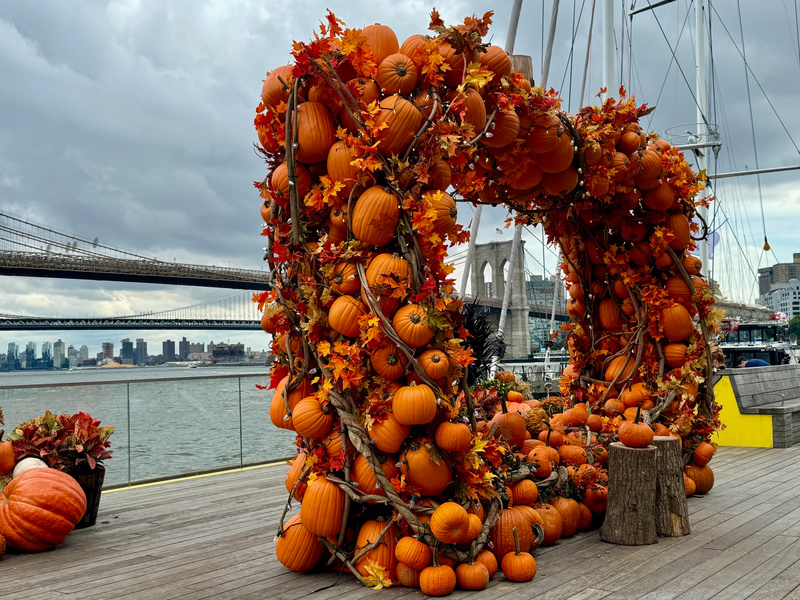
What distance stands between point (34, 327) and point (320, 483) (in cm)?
1667

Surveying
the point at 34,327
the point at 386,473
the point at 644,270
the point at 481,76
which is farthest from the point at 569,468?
the point at 34,327

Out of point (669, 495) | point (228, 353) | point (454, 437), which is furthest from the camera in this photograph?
point (228, 353)

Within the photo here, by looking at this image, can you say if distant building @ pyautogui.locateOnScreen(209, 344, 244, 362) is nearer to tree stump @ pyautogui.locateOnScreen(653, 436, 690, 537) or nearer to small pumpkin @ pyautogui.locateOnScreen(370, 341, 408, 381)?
tree stump @ pyautogui.locateOnScreen(653, 436, 690, 537)

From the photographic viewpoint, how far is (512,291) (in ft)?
86.7

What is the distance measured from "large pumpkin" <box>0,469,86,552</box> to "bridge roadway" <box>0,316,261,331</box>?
1370 cm

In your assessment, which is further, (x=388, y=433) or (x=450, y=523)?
(x=388, y=433)

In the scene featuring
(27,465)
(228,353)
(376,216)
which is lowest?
(27,465)

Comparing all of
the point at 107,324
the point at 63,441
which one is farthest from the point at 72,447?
the point at 107,324

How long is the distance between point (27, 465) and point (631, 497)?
10.4ft

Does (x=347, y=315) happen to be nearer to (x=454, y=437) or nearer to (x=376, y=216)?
(x=376, y=216)

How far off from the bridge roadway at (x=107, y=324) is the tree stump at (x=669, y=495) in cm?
1433

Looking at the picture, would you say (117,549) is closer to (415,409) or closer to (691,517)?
(415,409)

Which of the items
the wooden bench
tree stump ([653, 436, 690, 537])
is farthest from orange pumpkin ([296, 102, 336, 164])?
the wooden bench

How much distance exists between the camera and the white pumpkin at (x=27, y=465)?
12.2ft
